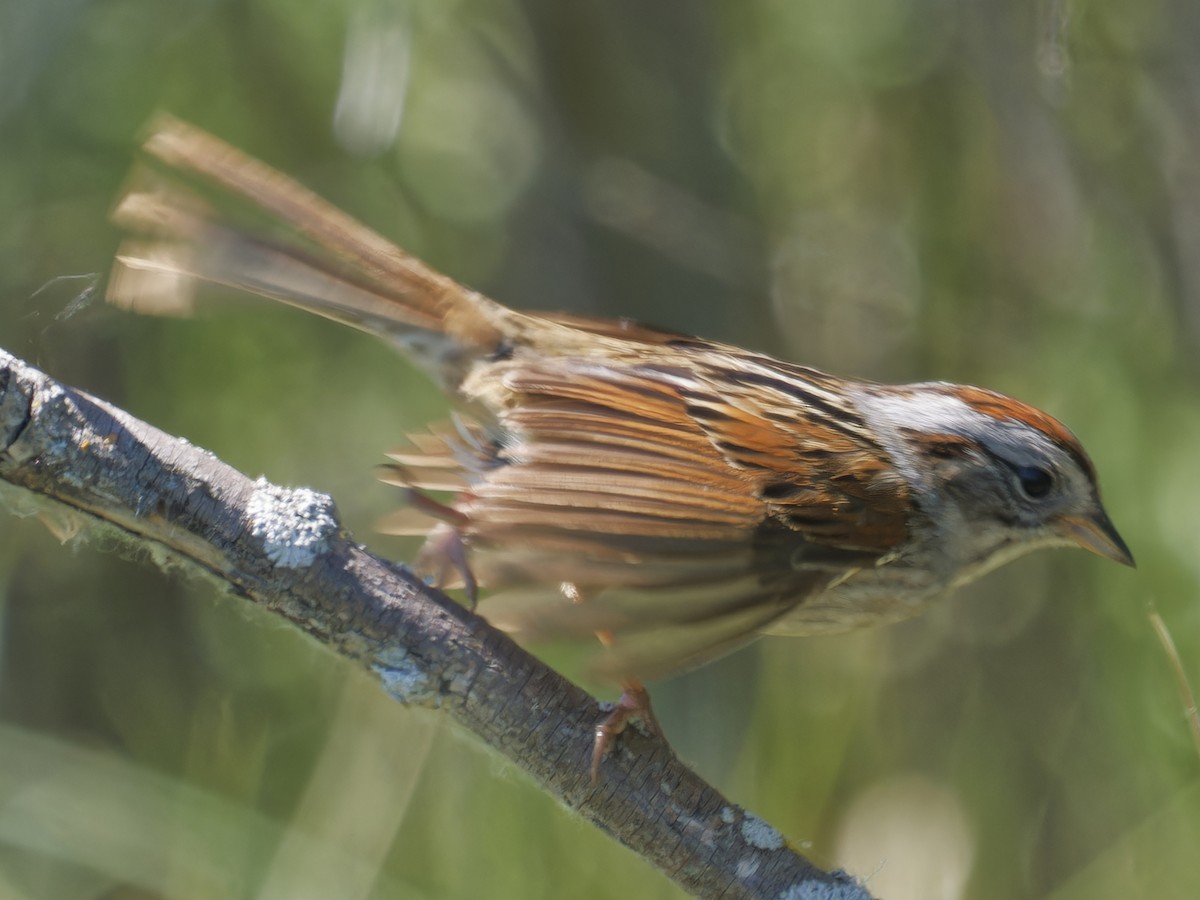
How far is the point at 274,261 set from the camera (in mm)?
2455

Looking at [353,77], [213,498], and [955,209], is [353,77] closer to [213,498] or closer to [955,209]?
[213,498]

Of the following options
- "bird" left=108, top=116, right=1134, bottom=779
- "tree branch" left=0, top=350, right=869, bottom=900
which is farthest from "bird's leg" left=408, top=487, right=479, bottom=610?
"tree branch" left=0, top=350, right=869, bottom=900

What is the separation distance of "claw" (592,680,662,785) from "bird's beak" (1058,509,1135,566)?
1.23 metres

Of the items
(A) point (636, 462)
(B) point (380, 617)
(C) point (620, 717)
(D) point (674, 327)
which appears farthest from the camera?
(D) point (674, 327)

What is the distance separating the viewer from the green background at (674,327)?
2.99 m

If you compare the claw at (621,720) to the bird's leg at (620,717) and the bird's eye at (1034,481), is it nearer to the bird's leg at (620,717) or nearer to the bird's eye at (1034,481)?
the bird's leg at (620,717)

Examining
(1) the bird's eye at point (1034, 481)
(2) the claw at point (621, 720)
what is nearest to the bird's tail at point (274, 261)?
(2) the claw at point (621, 720)

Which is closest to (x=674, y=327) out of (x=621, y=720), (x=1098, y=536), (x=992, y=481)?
(x=992, y=481)

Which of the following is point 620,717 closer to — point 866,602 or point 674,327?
point 866,602

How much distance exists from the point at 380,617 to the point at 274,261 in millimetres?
971

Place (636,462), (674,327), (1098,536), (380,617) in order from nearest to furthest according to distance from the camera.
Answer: (380,617)
(636,462)
(1098,536)
(674,327)

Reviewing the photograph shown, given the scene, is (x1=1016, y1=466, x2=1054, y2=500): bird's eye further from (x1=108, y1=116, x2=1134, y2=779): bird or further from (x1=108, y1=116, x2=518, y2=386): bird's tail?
(x1=108, y1=116, x2=518, y2=386): bird's tail

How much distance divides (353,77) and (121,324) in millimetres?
1197

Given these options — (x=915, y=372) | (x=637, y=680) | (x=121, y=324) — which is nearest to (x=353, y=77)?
(x=121, y=324)
